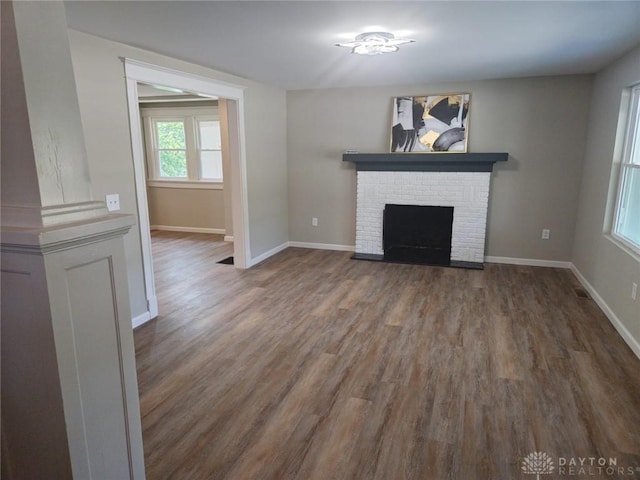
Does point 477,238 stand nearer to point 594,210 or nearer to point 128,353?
point 594,210

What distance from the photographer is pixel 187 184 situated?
7.32 m

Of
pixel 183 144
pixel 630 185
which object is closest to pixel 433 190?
pixel 630 185

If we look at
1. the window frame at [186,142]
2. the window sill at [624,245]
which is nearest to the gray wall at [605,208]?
the window sill at [624,245]

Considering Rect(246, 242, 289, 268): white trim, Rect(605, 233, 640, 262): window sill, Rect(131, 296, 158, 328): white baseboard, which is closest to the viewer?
Rect(605, 233, 640, 262): window sill

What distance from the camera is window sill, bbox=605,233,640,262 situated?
3127 mm

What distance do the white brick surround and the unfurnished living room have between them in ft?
0.09

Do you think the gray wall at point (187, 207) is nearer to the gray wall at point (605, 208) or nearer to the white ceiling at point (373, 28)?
the white ceiling at point (373, 28)

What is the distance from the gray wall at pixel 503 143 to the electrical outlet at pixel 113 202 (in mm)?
3181

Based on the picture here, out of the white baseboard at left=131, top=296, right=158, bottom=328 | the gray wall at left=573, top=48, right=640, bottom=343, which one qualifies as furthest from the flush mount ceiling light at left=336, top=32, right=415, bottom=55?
the white baseboard at left=131, top=296, right=158, bottom=328

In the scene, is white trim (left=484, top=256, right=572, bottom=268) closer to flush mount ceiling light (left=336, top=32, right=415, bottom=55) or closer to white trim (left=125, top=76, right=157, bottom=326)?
flush mount ceiling light (left=336, top=32, right=415, bottom=55)

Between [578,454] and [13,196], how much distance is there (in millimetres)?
2511

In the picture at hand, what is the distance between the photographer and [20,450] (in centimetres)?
111

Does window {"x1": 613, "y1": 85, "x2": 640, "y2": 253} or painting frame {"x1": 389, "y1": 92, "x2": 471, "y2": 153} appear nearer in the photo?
window {"x1": 613, "y1": 85, "x2": 640, "y2": 253}

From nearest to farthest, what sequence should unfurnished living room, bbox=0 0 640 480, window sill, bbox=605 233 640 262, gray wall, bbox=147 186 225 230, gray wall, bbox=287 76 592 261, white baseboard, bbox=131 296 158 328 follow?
unfurnished living room, bbox=0 0 640 480
window sill, bbox=605 233 640 262
white baseboard, bbox=131 296 158 328
gray wall, bbox=287 76 592 261
gray wall, bbox=147 186 225 230
